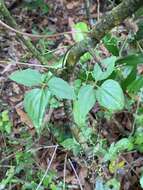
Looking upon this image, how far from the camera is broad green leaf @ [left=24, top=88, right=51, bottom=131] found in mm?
1165

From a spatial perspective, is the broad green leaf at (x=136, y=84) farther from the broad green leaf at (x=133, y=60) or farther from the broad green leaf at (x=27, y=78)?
the broad green leaf at (x=27, y=78)

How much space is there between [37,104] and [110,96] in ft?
0.70

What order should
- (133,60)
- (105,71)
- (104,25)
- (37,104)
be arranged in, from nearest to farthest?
(37,104) → (105,71) → (104,25) → (133,60)

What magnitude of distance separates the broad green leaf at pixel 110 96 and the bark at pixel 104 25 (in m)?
0.26

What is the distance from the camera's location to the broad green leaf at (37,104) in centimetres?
117

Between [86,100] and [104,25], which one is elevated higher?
[104,25]

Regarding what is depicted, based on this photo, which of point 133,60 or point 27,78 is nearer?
point 27,78

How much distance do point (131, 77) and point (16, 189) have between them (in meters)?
1.00

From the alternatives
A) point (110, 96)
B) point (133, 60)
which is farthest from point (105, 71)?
point (133, 60)

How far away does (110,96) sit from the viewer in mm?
1195

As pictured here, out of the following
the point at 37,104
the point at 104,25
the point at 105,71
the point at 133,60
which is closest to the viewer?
the point at 37,104

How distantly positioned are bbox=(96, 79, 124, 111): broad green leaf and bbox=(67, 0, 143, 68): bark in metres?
0.26

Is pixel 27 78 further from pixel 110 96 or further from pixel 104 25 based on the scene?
pixel 104 25

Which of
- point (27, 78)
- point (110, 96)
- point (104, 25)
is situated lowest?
point (110, 96)
